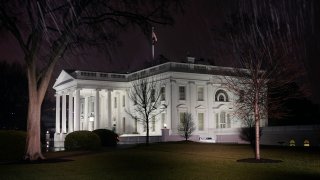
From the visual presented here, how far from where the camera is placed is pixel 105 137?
4466cm

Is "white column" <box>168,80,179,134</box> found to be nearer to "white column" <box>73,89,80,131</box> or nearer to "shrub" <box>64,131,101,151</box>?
"white column" <box>73,89,80,131</box>

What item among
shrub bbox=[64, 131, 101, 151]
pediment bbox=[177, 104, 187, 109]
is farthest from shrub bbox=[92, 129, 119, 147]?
pediment bbox=[177, 104, 187, 109]

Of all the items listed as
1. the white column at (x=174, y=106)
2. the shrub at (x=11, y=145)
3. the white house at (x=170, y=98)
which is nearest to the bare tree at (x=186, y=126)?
the white column at (x=174, y=106)

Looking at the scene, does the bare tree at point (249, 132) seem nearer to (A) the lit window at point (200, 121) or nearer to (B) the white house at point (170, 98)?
(B) the white house at point (170, 98)

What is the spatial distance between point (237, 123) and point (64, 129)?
→ 2796 cm

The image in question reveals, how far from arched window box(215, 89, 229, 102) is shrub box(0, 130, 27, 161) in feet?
136

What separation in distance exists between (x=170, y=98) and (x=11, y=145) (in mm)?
35363

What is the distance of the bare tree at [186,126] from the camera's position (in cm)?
5562

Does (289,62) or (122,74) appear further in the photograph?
(122,74)

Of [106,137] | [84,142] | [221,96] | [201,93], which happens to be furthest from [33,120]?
[221,96]

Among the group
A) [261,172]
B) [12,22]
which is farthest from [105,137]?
[261,172]

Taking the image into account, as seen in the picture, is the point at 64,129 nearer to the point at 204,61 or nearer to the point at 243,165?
the point at 204,61

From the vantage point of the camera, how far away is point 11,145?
27.5m

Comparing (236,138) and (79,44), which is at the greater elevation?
(79,44)
